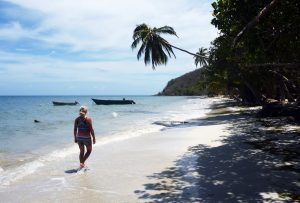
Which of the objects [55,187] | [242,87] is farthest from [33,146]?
[242,87]

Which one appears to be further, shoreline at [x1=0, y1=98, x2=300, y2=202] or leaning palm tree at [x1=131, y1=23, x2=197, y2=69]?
leaning palm tree at [x1=131, y1=23, x2=197, y2=69]

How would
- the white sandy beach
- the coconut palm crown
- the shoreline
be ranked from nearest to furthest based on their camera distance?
the shoreline
the white sandy beach
the coconut palm crown

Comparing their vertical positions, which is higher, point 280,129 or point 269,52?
point 269,52

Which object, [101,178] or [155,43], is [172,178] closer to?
[101,178]

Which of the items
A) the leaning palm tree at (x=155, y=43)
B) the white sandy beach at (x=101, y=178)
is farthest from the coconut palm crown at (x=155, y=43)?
the white sandy beach at (x=101, y=178)

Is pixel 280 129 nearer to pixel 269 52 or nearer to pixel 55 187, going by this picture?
pixel 269 52

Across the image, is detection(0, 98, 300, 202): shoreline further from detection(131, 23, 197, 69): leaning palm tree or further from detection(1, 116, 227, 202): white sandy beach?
detection(131, 23, 197, 69): leaning palm tree

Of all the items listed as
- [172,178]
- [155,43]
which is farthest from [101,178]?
[155,43]

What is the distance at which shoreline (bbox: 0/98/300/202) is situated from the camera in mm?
7562

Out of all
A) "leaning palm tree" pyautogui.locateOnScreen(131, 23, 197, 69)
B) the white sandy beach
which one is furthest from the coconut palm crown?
the white sandy beach

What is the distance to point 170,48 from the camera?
3575 cm

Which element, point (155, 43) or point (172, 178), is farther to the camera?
point (155, 43)

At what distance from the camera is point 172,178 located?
29.8 ft

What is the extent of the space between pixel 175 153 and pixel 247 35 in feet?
15.4
